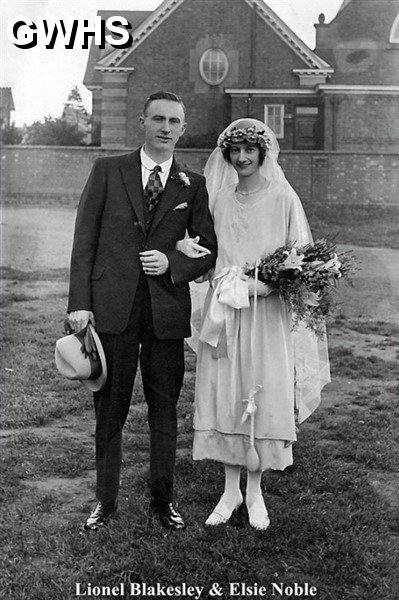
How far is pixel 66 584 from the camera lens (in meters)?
2.75

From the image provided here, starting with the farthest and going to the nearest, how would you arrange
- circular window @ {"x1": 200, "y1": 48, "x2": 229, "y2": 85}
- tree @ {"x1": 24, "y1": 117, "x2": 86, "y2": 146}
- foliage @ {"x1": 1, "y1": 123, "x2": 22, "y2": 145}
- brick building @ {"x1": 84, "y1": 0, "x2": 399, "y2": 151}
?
brick building @ {"x1": 84, "y1": 0, "x2": 399, "y2": 151}
circular window @ {"x1": 200, "y1": 48, "x2": 229, "y2": 85}
tree @ {"x1": 24, "y1": 117, "x2": 86, "y2": 146}
foliage @ {"x1": 1, "y1": 123, "x2": 22, "y2": 145}

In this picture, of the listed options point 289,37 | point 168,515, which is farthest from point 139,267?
point 289,37

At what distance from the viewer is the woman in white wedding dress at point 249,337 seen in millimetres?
3295

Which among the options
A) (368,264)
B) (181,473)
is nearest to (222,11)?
(368,264)

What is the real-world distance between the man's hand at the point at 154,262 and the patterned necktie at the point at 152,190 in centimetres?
23

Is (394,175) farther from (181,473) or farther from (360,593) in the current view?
(360,593)

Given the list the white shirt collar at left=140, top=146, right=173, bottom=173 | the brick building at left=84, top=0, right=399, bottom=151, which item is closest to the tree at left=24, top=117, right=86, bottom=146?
the brick building at left=84, top=0, right=399, bottom=151

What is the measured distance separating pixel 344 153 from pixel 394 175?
1.48m

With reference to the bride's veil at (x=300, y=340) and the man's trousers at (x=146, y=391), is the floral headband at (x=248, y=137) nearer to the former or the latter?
the bride's veil at (x=300, y=340)

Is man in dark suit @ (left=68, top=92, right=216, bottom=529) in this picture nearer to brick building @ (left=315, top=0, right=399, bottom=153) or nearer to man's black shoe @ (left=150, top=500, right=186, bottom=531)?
man's black shoe @ (left=150, top=500, right=186, bottom=531)

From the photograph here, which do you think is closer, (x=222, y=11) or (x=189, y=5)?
(x=222, y=11)

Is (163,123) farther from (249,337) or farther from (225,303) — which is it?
(249,337)

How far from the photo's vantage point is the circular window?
48.8 ft

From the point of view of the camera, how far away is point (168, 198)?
3236mm
